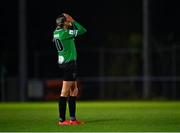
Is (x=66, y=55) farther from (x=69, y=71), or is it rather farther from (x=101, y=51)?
(x=101, y=51)

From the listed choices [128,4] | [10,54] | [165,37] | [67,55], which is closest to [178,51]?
[165,37]

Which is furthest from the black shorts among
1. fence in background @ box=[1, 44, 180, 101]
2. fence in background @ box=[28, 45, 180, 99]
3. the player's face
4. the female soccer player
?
fence in background @ box=[28, 45, 180, 99]

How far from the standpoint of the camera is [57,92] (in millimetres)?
39281

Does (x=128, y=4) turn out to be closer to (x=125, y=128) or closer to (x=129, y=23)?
(x=129, y=23)

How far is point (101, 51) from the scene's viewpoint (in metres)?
41.4

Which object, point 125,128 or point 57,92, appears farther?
point 57,92

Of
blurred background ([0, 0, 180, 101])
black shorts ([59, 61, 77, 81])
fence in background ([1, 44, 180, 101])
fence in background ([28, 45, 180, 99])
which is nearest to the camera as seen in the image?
black shorts ([59, 61, 77, 81])

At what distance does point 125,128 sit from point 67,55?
88.8 inches

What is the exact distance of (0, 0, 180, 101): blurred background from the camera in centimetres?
3872

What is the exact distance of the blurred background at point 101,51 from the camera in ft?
127

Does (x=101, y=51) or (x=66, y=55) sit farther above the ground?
(x=66, y=55)

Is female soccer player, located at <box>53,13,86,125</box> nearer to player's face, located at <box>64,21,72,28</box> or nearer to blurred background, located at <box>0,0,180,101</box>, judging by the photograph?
player's face, located at <box>64,21,72,28</box>

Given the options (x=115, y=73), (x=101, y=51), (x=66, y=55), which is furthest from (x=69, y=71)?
(x=115, y=73)

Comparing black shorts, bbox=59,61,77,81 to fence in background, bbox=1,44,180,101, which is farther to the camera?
fence in background, bbox=1,44,180,101
